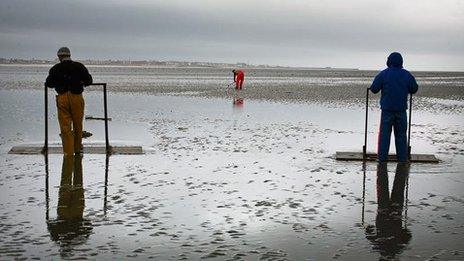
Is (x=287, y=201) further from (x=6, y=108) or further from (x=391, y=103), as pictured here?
(x=6, y=108)

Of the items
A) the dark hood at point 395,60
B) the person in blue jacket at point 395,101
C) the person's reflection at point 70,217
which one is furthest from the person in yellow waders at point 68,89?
the dark hood at point 395,60

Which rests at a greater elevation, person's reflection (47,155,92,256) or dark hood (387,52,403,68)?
dark hood (387,52,403,68)

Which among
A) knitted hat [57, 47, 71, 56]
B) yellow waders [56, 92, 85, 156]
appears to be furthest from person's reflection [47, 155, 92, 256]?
knitted hat [57, 47, 71, 56]

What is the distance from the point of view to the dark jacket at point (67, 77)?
1062cm

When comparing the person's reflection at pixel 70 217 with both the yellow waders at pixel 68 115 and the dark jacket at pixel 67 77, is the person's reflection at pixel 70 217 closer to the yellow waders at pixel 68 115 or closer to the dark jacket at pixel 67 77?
the yellow waders at pixel 68 115

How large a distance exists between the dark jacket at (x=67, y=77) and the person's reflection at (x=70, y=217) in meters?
2.10

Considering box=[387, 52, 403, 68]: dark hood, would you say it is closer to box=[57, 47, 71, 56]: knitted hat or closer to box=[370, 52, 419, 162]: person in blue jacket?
box=[370, 52, 419, 162]: person in blue jacket

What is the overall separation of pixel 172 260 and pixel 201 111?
1883cm

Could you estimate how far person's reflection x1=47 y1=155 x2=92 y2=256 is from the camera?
552 cm

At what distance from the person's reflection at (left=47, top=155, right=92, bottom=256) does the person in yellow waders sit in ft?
5.40

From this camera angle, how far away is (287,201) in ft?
24.0

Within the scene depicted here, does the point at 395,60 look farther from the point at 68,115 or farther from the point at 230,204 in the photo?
the point at 68,115

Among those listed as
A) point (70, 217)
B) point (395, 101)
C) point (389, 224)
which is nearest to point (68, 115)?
point (70, 217)

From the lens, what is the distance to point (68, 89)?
35.1 ft
